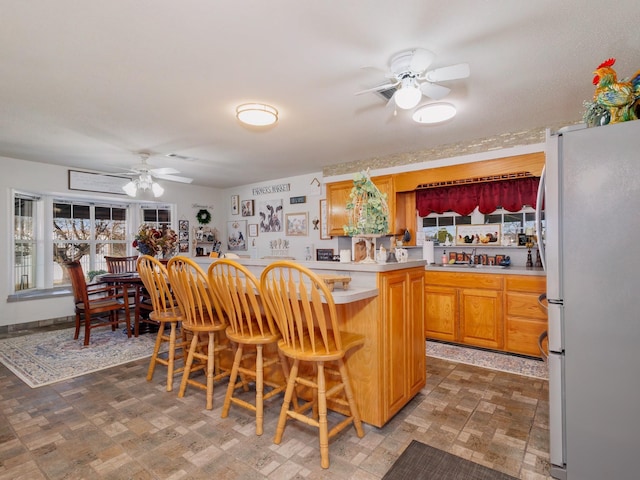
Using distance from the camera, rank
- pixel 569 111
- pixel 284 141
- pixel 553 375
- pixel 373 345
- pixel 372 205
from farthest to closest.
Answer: pixel 284 141 < pixel 569 111 < pixel 372 205 < pixel 373 345 < pixel 553 375

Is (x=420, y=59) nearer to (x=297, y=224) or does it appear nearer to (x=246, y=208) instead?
(x=297, y=224)

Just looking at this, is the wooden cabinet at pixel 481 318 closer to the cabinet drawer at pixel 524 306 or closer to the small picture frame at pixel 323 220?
the cabinet drawer at pixel 524 306

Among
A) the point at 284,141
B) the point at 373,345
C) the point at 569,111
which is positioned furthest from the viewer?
the point at 284,141

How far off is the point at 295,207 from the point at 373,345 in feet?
13.7

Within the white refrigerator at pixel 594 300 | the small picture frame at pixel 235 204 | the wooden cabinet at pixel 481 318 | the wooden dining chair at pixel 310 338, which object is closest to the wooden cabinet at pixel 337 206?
the wooden cabinet at pixel 481 318

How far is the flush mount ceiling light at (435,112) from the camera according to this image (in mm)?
2621

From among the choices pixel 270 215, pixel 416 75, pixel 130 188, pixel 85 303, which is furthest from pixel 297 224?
pixel 416 75

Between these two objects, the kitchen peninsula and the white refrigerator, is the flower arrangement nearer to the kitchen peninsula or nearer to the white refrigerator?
the kitchen peninsula

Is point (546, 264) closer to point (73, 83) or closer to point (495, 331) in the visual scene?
point (495, 331)

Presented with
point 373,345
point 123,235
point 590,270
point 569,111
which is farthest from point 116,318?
point 569,111

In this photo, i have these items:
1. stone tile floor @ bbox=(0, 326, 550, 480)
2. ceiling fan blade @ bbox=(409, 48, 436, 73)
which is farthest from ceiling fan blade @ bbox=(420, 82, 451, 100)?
stone tile floor @ bbox=(0, 326, 550, 480)

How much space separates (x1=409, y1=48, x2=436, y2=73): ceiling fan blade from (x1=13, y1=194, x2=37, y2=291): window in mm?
5512

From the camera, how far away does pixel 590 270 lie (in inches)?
61.3

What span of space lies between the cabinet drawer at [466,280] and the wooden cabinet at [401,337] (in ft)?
4.94
